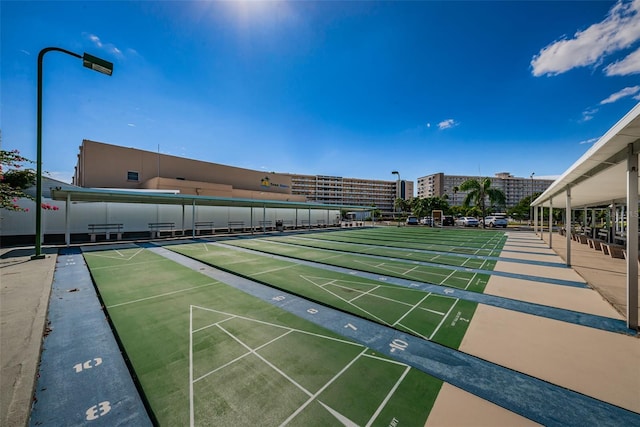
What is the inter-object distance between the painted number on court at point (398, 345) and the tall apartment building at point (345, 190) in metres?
98.1

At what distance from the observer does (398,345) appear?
15.8ft

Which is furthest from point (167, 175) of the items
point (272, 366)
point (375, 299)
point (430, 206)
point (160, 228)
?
point (430, 206)

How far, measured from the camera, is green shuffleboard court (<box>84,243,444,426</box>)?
10.4 ft

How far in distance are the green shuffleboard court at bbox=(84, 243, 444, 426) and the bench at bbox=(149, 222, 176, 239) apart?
1804 cm

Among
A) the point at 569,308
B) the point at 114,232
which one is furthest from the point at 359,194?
the point at 569,308

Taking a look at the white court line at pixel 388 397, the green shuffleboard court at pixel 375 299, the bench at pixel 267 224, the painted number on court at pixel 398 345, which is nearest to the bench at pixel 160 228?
the bench at pixel 267 224

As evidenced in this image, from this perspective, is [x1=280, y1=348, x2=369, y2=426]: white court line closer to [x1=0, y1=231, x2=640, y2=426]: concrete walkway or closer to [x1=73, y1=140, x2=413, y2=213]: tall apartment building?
[x1=0, y1=231, x2=640, y2=426]: concrete walkway

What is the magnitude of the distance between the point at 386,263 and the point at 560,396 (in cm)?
903

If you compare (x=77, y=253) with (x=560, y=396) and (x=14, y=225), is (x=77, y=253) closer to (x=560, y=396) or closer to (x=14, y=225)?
(x=14, y=225)

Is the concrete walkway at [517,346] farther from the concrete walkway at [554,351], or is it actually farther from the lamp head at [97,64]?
the lamp head at [97,64]

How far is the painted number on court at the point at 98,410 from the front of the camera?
10.1 feet

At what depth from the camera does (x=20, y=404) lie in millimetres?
3139

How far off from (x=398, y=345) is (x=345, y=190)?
109647 mm

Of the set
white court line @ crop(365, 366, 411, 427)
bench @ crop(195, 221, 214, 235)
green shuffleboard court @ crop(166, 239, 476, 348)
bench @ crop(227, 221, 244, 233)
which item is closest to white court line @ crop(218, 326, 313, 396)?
white court line @ crop(365, 366, 411, 427)
